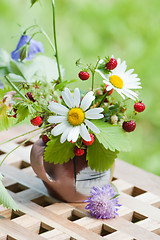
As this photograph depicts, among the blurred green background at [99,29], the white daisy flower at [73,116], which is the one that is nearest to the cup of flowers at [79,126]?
the white daisy flower at [73,116]

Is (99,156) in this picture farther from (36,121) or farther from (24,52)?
(24,52)

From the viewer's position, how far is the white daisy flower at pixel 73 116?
2.12 ft

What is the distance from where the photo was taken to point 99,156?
697mm

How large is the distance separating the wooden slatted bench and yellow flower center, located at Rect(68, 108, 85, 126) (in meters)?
0.18

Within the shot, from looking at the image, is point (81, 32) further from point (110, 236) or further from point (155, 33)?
point (110, 236)

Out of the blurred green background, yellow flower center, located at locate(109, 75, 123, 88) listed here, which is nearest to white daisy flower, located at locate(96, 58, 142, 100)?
yellow flower center, located at locate(109, 75, 123, 88)

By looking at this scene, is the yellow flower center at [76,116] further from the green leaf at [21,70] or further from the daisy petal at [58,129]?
the green leaf at [21,70]

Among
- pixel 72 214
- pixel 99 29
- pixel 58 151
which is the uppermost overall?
pixel 99 29

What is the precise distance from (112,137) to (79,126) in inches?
2.4

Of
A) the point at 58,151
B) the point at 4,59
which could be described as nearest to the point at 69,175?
the point at 58,151

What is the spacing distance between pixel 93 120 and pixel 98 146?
45 mm

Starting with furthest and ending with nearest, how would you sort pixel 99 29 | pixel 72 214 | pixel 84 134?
1. pixel 99 29
2. pixel 72 214
3. pixel 84 134

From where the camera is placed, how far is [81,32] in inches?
80.8

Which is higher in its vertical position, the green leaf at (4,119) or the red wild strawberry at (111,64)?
the red wild strawberry at (111,64)
